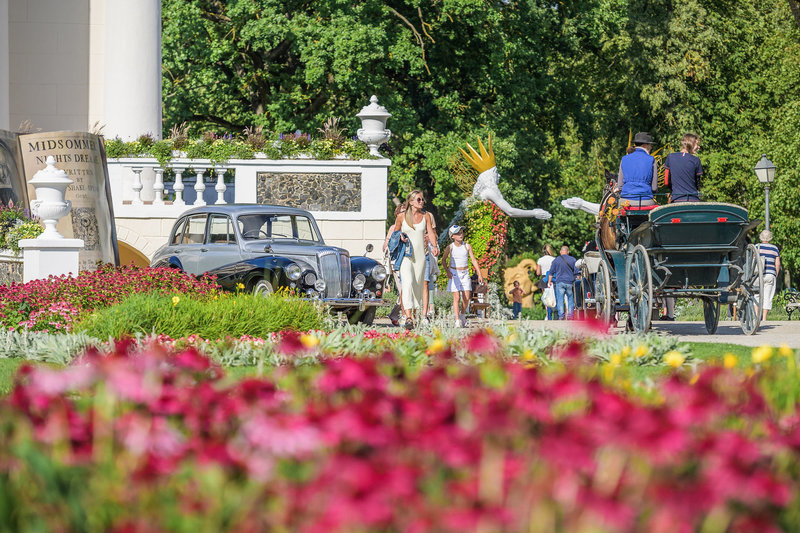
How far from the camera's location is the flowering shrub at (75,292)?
45.1 feet

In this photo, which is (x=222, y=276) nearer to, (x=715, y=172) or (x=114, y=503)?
(x=114, y=503)

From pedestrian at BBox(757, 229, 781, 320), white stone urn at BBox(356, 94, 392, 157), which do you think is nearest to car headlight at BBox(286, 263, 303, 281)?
white stone urn at BBox(356, 94, 392, 157)

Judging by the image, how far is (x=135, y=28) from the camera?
2634 cm

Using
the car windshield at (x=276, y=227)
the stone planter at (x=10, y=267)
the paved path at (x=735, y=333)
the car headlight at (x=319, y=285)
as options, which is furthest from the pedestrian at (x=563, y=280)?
the stone planter at (x=10, y=267)

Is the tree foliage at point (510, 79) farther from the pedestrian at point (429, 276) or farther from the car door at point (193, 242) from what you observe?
the car door at point (193, 242)

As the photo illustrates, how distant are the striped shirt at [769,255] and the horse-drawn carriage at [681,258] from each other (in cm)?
654

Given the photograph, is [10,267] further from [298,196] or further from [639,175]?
[639,175]

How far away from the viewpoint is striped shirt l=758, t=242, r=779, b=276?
20.3m

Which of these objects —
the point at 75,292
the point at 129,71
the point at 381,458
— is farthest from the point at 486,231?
the point at 381,458

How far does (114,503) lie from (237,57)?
2891 cm

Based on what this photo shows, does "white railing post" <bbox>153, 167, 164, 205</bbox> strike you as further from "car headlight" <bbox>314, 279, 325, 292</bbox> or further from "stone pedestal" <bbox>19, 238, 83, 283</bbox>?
"car headlight" <bbox>314, 279, 325, 292</bbox>

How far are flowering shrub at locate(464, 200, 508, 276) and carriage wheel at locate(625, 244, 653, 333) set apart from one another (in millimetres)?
7918

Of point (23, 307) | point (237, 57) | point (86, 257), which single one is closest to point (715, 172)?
point (237, 57)

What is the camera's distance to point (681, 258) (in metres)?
13.2
